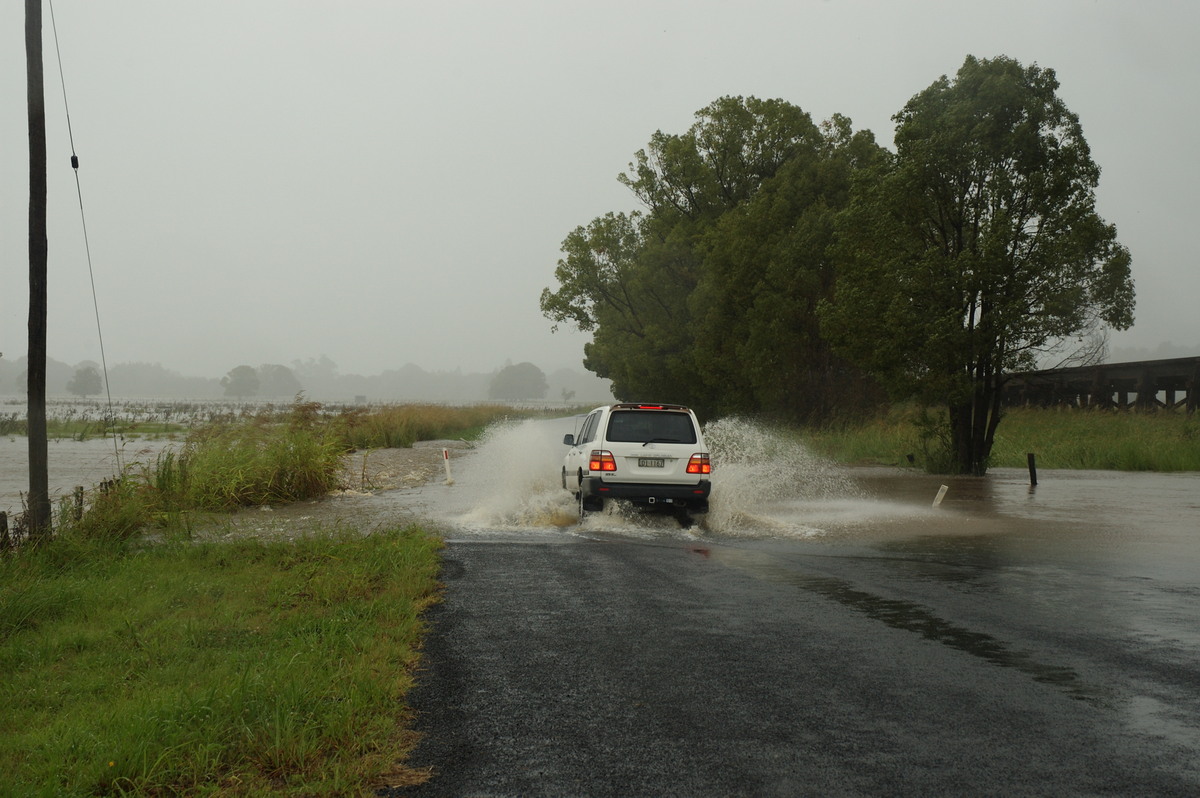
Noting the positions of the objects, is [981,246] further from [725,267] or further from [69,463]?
[69,463]

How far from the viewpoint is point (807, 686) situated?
20.8ft

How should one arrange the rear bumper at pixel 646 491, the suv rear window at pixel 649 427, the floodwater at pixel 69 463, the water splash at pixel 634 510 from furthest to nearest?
the floodwater at pixel 69 463 → the water splash at pixel 634 510 → the suv rear window at pixel 649 427 → the rear bumper at pixel 646 491

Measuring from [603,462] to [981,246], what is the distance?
13379 millimetres

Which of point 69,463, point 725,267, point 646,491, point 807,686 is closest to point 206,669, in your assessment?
point 807,686

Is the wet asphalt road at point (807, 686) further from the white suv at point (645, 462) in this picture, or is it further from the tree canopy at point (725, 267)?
the tree canopy at point (725, 267)

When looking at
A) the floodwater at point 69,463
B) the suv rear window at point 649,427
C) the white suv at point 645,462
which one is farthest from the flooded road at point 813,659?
the floodwater at point 69,463

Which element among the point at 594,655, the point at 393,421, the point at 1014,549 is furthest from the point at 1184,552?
the point at 393,421

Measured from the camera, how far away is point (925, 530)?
15.1 meters

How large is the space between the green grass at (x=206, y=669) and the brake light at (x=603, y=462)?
4.12 m

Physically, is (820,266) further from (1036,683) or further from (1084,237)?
(1036,683)

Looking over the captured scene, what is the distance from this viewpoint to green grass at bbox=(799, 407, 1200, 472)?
92.0 feet

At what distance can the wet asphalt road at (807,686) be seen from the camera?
15.8ft

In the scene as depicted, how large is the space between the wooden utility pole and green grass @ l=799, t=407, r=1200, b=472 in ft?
69.8

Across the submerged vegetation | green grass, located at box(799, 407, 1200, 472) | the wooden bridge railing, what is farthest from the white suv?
the wooden bridge railing
